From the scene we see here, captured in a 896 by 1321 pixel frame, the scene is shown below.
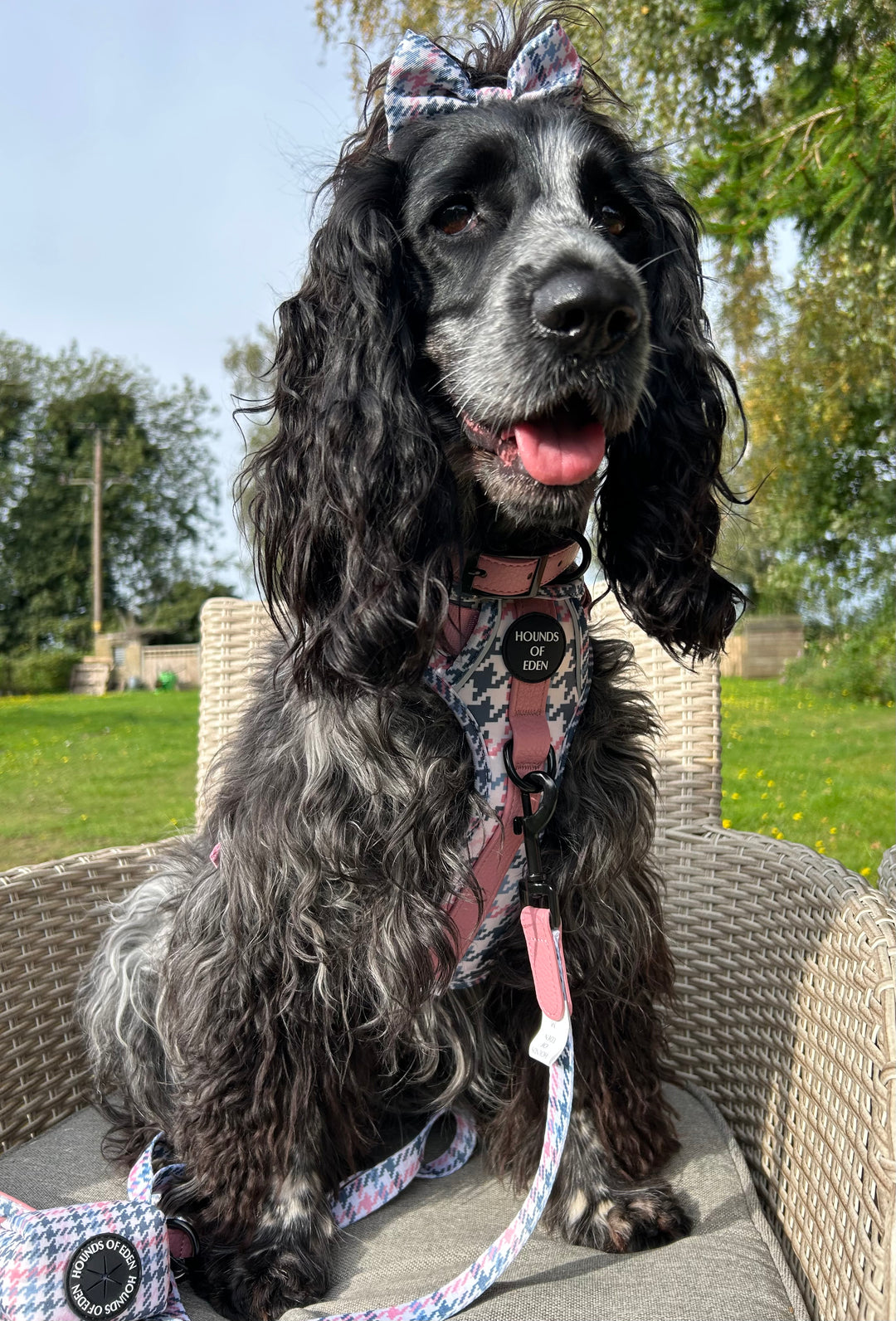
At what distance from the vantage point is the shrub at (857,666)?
10.9 metres

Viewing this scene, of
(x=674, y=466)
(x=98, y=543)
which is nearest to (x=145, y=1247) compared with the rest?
(x=674, y=466)

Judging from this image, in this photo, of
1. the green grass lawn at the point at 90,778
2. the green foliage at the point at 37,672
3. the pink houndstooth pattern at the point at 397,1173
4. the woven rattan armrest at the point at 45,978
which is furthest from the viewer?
the green foliage at the point at 37,672

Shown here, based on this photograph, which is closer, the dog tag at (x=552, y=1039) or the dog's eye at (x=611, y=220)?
the dog tag at (x=552, y=1039)

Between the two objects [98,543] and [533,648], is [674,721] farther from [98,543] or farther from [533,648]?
[98,543]

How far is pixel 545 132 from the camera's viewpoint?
5.45 feet

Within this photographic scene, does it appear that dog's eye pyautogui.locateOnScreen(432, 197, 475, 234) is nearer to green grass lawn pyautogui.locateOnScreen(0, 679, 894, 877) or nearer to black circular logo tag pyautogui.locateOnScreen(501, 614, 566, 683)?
black circular logo tag pyautogui.locateOnScreen(501, 614, 566, 683)

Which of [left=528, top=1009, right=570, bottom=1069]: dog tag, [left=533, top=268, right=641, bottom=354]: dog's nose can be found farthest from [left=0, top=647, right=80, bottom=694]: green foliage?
[left=533, top=268, right=641, bottom=354]: dog's nose

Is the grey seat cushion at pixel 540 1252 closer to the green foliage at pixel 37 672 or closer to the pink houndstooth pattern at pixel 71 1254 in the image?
the pink houndstooth pattern at pixel 71 1254

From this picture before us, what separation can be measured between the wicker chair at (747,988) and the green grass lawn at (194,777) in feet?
3.94

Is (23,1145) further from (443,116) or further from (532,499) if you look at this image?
(443,116)

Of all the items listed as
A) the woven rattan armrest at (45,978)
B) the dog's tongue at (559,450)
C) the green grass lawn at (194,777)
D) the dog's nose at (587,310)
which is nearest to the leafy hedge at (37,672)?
the green grass lawn at (194,777)

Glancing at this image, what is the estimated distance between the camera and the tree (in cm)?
2488

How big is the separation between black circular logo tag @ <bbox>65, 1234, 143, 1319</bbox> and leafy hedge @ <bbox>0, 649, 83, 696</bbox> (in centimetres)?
1685

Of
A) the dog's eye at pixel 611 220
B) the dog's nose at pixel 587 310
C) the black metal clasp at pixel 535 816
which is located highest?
Result: the dog's eye at pixel 611 220
